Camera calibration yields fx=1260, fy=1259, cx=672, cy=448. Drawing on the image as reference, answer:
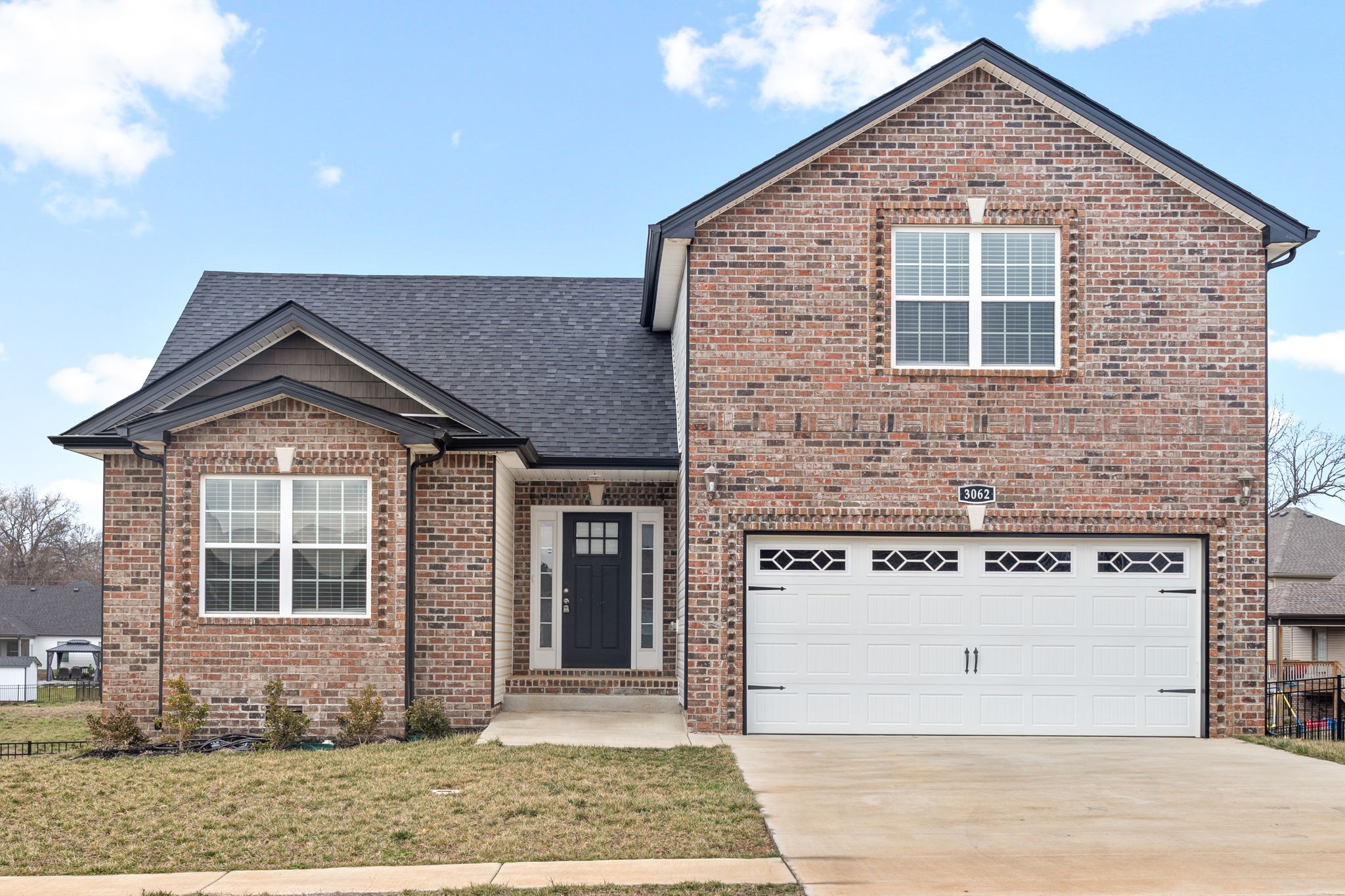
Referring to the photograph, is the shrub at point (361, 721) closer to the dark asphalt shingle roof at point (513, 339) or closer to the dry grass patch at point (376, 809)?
the dry grass patch at point (376, 809)

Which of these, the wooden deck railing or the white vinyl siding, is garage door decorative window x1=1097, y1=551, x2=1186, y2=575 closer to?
the white vinyl siding

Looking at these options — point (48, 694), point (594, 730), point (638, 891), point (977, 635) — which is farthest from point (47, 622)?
point (638, 891)

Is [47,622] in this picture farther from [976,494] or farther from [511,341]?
[976,494]

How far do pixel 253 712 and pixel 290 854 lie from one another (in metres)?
5.77

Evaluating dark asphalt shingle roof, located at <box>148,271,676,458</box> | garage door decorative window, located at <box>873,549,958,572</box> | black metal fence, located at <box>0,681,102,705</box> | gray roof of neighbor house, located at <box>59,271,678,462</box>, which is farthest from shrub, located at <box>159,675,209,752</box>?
black metal fence, located at <box>0,681,102,705</box>

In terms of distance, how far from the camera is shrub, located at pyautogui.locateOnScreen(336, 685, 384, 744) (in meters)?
13.0

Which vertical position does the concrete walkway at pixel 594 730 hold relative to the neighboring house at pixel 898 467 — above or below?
below

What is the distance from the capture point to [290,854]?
799 cm

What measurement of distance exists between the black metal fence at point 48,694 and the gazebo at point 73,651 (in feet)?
6.78

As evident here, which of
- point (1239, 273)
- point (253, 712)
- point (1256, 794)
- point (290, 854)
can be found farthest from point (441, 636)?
point (1239, 273)

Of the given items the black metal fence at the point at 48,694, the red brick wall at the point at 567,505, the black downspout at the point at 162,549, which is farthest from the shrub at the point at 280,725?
the black metal fence at the point at 48,694

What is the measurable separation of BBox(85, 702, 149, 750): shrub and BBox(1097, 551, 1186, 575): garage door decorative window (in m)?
10.4

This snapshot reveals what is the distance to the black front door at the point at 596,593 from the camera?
1628 cm

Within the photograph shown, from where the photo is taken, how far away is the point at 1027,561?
13.9m
